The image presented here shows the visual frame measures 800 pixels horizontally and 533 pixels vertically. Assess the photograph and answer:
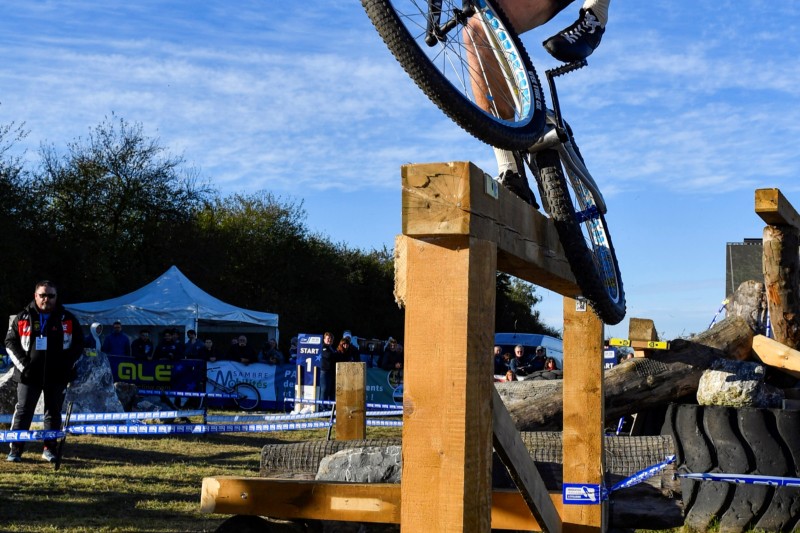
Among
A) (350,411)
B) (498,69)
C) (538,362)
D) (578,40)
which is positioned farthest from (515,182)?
(538,362)

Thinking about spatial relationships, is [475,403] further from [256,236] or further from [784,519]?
[256,236]

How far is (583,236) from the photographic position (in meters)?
3.91

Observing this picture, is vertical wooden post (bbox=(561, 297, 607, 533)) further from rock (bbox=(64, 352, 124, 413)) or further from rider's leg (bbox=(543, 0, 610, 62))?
rock (bbox=(64, 352, 124, 413))

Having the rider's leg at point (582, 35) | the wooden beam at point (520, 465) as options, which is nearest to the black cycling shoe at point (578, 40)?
the rider's leg at point (582, 35)

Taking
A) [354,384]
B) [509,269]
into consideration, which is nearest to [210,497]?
[509,269]

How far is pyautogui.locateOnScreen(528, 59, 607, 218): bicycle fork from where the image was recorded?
4059 mm

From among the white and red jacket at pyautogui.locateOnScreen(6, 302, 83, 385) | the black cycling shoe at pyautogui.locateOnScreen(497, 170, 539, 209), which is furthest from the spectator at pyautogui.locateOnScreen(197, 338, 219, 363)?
the black cycling shoe at pyautogui.locateOnScreen(497, 170, 539, 209)

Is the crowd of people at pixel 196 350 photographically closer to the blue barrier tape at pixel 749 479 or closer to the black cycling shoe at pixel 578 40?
the blue barrier tape at pixel 749 479

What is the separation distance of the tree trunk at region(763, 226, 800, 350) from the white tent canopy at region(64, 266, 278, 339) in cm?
1751

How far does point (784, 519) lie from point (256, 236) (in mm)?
39671

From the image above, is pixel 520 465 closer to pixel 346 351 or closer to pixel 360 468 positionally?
pixel 360 468

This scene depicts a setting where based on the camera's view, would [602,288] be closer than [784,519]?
Yes

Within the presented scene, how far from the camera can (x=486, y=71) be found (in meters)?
3.86

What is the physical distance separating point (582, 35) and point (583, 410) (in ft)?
5.84
